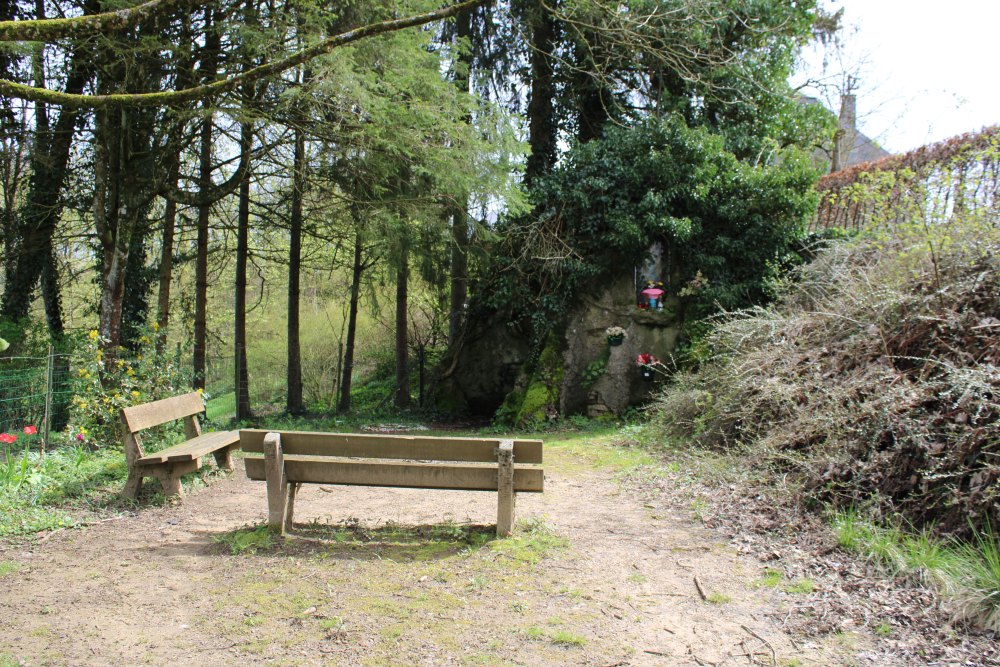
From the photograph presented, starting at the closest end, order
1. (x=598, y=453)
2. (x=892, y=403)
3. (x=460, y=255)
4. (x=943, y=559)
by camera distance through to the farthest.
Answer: (x=943, y=559), (x=892, y=403), (x=598, y=453), (x=460, y=255)

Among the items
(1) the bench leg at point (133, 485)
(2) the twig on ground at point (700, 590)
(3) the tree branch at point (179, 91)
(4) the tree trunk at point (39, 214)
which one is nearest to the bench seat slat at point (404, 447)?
(2) the twig on ground at point (700, 590)

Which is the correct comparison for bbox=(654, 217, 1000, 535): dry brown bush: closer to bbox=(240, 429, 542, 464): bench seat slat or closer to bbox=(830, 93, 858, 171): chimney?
bbox=(240, 429, 542, 464): bench seat slat

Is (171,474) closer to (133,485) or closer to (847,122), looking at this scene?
(133,485)

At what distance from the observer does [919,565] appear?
3.60m

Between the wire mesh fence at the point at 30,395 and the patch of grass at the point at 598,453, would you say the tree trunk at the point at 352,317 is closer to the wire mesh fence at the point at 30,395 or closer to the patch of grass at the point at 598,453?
the patch of grass at the point at 598,453

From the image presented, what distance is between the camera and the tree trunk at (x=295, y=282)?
1096 cm

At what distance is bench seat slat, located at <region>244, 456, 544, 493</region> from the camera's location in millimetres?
4461

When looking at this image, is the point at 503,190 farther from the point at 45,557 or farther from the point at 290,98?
the point at 45,557

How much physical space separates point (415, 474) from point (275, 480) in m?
0.97

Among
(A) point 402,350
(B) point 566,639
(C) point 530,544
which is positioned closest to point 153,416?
(C) point 530,544

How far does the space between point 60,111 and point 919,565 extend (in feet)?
41.0

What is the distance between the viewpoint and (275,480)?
4.55m

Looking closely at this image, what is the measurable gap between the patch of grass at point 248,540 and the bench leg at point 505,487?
5.07 feet

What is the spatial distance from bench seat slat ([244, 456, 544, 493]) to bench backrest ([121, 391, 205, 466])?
5.13 feet
